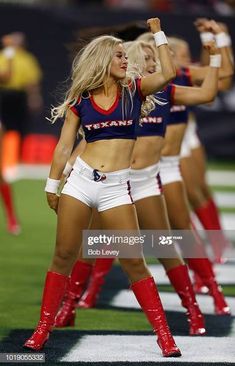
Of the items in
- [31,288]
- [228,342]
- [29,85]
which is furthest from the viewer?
[29,85]

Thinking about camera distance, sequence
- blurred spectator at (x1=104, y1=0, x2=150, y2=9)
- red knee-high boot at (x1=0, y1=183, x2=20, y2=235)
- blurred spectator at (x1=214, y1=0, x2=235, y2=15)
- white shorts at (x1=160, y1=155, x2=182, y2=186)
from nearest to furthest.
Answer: white shorts at (x1=160, y1=155, x2=182, y2=186) → red knee-high boot at (x1=0, y1=183, x2=20, y2=235) → blurred spectator at (x1=214, y1=0, x2=235, y2=15) → blurred spectator at (x1=104, y1=0, x2=150, y2=9)

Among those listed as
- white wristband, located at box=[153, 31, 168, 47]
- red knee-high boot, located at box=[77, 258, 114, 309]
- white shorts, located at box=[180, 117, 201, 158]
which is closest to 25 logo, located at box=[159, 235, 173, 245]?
red knee-high boot, located at box=[77, 258, 114, 309]

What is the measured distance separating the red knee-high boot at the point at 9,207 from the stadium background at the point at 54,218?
148mm

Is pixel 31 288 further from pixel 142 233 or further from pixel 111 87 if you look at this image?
pixel 111 87

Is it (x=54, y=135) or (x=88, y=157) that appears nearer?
(x=88, y=157)

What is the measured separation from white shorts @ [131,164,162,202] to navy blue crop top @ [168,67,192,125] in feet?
3.56

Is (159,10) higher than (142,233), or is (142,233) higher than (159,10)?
(142,233)

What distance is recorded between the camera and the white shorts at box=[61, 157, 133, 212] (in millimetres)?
7359

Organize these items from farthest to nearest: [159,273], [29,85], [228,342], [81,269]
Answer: [29,85]
[159,273]
[81,269]
[228,342]

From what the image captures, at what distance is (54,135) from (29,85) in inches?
39.8

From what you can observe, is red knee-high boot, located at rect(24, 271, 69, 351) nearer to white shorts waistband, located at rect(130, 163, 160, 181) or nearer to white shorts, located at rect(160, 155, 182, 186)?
white shorts waistband, located at rect(130, 163, 160, 181)

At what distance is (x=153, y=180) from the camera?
27.4 ft

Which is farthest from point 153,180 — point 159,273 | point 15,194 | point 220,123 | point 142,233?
point 220,123

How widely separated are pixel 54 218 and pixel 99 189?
313 inches
